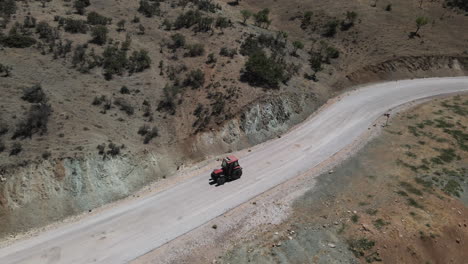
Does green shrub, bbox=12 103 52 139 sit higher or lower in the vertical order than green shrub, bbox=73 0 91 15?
lower

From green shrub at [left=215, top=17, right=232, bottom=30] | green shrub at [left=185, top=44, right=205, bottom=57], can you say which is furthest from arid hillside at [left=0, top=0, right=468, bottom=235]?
green shrub at [left=215, top=17, right=232, bottom=30]

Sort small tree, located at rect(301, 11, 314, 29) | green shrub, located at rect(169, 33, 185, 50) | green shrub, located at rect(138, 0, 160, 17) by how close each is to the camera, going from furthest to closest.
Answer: small tree, located at rect(301, 11, 314, 29) < green shrub, located at rect(138, 0, 160, 17) < green shrub, located at rect(169, 33, 185, 50)

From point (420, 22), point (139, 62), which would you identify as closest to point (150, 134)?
point (139, 62)

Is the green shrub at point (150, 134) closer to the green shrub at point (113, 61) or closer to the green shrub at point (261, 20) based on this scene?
the green shrub at point (113, 61)

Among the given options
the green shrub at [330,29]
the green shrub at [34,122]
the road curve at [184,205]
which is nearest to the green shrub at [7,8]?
the green shrub at [34,122]

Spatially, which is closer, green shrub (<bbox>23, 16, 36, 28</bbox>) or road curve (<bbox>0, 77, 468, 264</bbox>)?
road curve (<bbox>0, 77, 468, 264</bbox>)

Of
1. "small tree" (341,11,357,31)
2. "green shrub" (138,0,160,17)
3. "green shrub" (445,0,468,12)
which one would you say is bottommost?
"green shrub" (138,0,160,17)

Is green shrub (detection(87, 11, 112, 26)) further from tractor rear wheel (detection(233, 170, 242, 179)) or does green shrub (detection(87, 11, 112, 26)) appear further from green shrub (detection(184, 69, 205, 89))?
tractor rear wheel (detection(233, 170, 242, 179))
